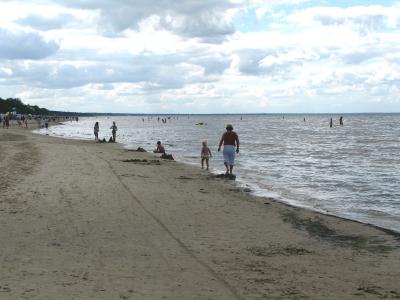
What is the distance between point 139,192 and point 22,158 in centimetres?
910

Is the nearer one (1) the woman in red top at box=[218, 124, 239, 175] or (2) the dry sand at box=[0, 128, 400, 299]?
(2) the dry sand at box=[0, 128, 400, 299]

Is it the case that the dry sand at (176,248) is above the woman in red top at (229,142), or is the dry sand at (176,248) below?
below

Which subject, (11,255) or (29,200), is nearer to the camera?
(11,255)

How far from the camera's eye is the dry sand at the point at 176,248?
5430mm

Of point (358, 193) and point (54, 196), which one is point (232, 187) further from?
point (54, 196)

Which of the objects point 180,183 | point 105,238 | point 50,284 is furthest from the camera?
point 180,183

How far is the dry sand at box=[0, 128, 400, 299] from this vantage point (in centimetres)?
543

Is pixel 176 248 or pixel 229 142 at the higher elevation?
→ pixel 229 142

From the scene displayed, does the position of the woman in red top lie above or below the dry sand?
above

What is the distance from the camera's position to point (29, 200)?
10.4 m

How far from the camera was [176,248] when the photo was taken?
23.5ft

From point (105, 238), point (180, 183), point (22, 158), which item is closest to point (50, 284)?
point (105, 238)

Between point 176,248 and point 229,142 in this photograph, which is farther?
point 229,142

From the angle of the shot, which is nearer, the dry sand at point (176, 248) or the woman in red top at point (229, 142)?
the dry sand at point (176, 248)
